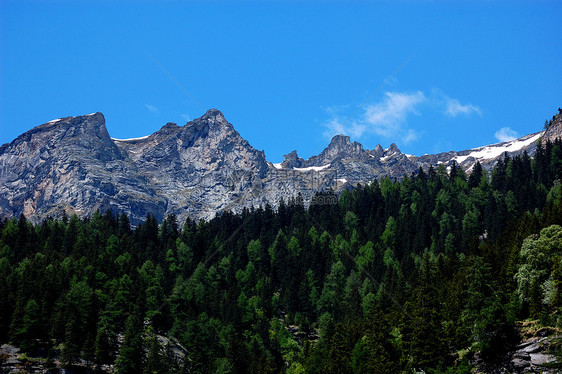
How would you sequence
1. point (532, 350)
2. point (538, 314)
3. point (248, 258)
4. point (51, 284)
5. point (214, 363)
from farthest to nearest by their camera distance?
1. point (248, 258)
2. point (51, 284)
3. point (214, 363)
4. point (538, 314)
5. point (532, 350)

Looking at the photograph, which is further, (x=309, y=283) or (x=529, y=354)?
(x=309, y=283)

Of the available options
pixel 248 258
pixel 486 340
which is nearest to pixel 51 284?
pixel 248 258

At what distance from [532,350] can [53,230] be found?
123136mm

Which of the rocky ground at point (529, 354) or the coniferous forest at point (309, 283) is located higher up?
the coniferous forest at point (309, 283)

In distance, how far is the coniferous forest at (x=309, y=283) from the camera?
253ft

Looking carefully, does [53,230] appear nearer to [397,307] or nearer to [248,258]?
[248,258]

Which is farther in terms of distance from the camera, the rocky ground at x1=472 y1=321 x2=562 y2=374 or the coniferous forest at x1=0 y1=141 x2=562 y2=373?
the coniferous forest at x1=0 y1=141 x2=562 y2=373

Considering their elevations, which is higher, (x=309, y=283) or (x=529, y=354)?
(x=309, y=283)

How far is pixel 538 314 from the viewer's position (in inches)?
2773

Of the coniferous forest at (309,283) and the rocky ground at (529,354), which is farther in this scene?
the coniferous forest at (309,283)

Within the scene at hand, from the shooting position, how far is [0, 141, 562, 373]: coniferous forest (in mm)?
77125

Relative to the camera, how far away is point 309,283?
145625mm

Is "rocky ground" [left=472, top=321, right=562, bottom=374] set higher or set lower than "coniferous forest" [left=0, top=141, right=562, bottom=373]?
lower

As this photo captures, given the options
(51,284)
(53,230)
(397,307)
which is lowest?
(397,307)
